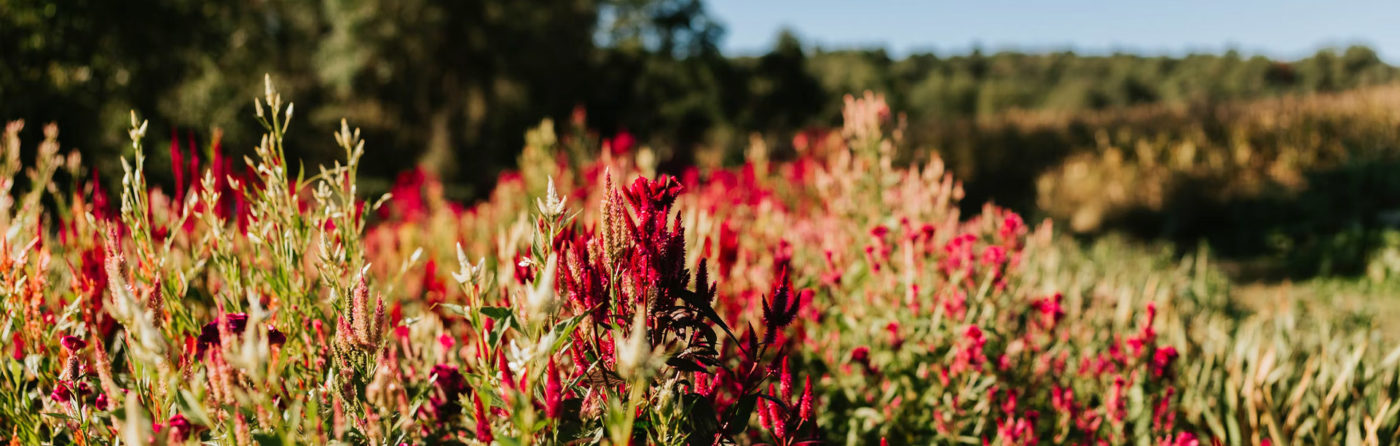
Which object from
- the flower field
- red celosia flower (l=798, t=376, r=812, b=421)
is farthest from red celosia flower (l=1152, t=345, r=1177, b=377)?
red celosia flower (l=798, t=376, r=812, b=421)

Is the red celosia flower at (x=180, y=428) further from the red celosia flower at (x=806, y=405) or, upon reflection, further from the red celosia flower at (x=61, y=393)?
the red celosia flower at (x=806, y=405)

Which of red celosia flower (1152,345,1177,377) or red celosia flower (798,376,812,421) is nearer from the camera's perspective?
red celosia flower (798,376,812,421)

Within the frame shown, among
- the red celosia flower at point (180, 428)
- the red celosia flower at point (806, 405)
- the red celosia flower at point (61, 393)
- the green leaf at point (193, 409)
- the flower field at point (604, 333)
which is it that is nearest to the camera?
the green leaf at point (193, 409)

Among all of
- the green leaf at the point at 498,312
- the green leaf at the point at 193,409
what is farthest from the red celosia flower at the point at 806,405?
the green leaf at the point at 193,409

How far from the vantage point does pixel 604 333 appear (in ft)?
3.82

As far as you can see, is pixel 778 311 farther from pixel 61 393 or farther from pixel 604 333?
pixel 61 393

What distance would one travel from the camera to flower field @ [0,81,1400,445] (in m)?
0.99

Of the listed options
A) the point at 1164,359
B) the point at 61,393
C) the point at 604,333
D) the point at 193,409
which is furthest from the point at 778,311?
the point at 1164,359

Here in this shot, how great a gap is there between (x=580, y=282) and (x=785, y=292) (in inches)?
11.1

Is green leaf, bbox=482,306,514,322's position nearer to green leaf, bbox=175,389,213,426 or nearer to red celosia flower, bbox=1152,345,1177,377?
green leaf, bbox=175,389,213,426

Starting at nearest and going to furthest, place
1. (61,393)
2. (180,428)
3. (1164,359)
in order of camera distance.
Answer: (180,428) → (61,393) → (1164,359)

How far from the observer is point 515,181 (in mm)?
4352

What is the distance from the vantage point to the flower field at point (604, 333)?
99 centimetres

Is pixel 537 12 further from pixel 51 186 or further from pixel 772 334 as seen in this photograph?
pixel 772 334
